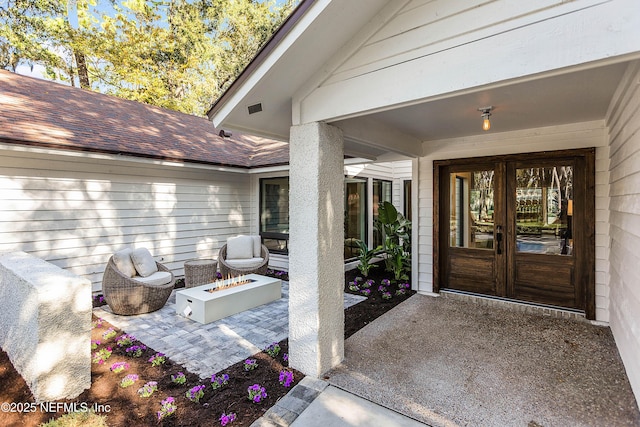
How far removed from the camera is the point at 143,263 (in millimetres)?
5473

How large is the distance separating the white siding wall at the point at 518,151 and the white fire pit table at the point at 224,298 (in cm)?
296

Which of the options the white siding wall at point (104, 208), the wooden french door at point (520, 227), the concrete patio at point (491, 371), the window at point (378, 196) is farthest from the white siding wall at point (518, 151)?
the white siding wall at point (104, 208)

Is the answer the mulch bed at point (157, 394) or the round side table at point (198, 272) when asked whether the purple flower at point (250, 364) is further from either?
the round side table at point (198, 272)

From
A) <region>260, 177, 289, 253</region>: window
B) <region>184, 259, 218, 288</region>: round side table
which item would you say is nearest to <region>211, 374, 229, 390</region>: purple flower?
<region>184, 259, 218, 288</region>: round side table

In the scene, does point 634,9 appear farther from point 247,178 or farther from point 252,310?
point 247,178

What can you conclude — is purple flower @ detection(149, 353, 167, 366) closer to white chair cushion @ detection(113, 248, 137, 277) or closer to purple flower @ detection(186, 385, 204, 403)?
purple flower @ detection(186, 385, 204, 403)

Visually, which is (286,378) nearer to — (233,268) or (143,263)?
(143,263)

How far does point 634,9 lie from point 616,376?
11.0 ft

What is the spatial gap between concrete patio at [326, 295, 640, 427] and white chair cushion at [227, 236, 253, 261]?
3.66m

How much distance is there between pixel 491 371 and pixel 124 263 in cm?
544

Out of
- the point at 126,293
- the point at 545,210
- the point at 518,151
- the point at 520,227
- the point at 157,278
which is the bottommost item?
the point at 126,293

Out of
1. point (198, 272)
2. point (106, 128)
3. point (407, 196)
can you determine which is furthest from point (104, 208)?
point (407, 196)

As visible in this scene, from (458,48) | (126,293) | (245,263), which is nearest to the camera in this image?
(458,48)

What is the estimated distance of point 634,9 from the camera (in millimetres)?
1789
